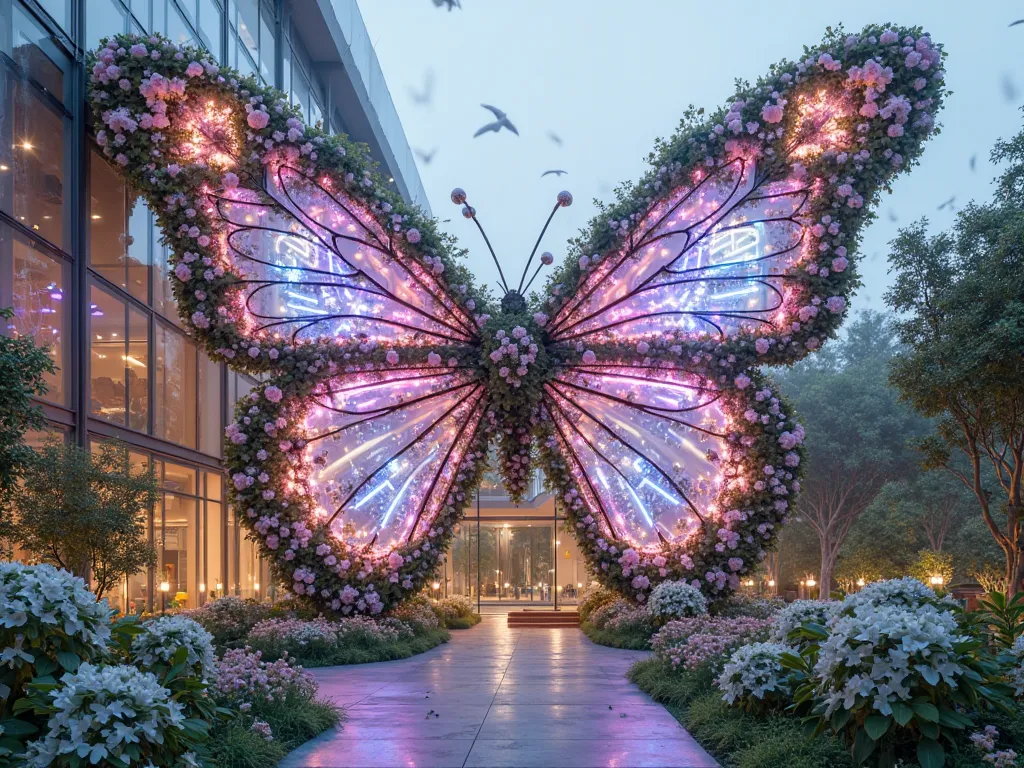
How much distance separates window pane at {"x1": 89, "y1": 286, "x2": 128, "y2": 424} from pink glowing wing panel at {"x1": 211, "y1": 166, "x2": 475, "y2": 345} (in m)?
2.59

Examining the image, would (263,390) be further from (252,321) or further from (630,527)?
(630,527)

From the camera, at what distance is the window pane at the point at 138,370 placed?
679 inches

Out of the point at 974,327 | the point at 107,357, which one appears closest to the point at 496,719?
the point at 107,357

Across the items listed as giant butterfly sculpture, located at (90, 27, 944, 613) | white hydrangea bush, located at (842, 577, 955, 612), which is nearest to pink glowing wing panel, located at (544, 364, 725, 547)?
giant butterfly sculpture, located at (90, 27, 944, 613)

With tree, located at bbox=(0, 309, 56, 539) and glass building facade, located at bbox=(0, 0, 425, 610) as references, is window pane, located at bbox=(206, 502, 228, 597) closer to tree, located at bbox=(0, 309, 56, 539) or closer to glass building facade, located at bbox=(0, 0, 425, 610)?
glass building facade, located at bbox=(0, 0, 425, 610)

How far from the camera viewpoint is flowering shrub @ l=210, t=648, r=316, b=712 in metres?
7.82

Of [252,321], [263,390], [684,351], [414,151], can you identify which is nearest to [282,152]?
[252,321]

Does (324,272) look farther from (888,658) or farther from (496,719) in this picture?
(888,658)

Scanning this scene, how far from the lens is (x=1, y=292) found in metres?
13.0

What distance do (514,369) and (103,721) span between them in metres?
10.2

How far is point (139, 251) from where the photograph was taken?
58.5 feet

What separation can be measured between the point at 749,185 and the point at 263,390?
7.31 metres

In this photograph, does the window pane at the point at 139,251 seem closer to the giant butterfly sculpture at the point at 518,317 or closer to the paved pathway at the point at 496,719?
the giant butterfly sculpture at the point at 518,317

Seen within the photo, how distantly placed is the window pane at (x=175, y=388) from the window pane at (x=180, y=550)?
117cm
